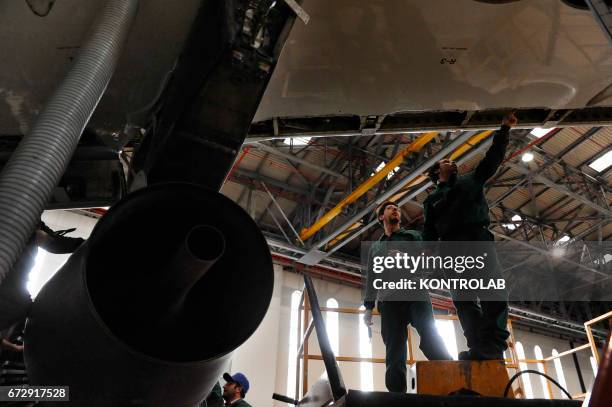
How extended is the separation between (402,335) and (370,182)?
6600 millimetres

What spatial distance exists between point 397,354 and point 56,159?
10.5ft

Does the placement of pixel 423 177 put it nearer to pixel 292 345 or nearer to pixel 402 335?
pixel 292 345

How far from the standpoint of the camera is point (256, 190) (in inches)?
475

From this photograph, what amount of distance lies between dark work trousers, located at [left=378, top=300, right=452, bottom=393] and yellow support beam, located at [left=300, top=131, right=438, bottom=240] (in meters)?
5.81

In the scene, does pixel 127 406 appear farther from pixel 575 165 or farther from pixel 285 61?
pixel 575 165

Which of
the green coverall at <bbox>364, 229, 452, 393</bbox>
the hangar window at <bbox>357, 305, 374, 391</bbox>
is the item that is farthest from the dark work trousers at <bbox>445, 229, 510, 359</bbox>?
the hangar window at <bbox>357, 305, 374, 391</bbox>

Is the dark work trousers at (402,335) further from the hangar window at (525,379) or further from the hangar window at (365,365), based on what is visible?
the hangar window at (525,379)

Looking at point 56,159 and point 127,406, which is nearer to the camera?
point 127,406

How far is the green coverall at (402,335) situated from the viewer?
149 inches

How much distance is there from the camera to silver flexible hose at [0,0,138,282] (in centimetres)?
135

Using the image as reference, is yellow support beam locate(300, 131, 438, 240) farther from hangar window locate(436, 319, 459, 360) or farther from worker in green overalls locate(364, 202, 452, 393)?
hangar window locate(436, 319, 459, 360)

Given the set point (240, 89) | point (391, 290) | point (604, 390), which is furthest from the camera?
point (391, 290)

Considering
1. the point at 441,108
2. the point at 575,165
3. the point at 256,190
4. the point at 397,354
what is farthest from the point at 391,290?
the point at 575,165

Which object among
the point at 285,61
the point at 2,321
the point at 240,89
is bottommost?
the point at 2,321
